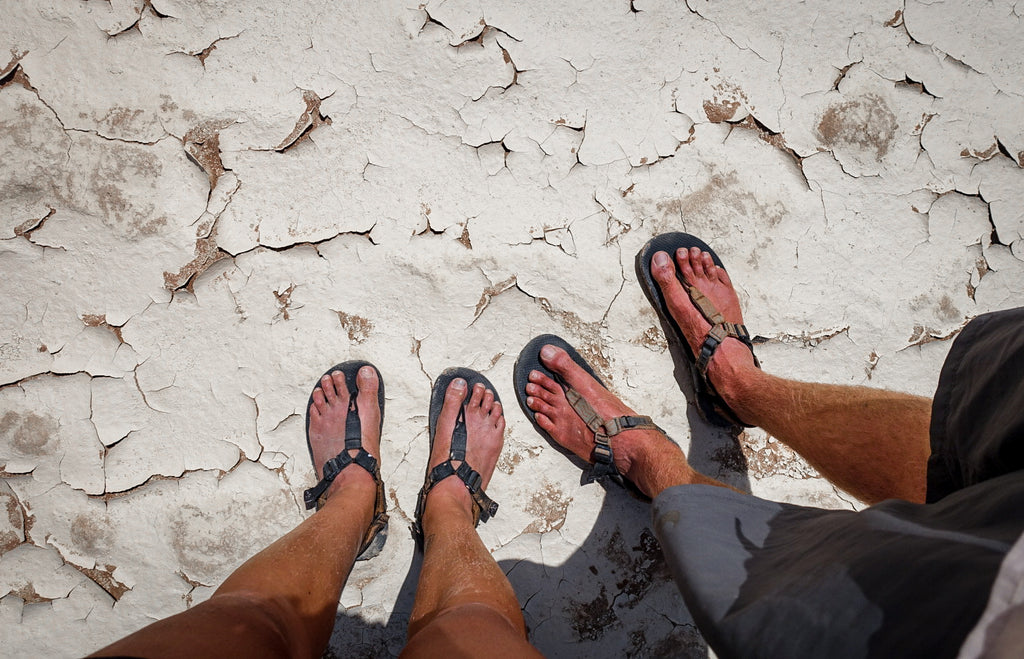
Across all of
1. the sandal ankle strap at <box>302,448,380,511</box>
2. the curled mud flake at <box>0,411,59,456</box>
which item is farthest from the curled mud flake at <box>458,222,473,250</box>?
the curled mud flake at <box>0,411,59,456</box>

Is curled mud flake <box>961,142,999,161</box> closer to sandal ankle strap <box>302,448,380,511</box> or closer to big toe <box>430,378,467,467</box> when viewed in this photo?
big toe <box>430,378,467,467</box>

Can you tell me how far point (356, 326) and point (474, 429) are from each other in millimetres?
488

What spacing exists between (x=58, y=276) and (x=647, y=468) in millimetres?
1822

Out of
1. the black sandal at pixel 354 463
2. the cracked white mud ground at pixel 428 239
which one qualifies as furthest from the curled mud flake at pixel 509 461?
the black sandal at pixel 354 463

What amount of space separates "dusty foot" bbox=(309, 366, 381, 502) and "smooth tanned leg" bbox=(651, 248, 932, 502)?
0.97 m

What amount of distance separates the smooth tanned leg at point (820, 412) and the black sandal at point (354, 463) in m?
1.01

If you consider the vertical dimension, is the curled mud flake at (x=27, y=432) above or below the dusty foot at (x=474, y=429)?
below

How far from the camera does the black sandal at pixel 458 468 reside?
160 centimetres

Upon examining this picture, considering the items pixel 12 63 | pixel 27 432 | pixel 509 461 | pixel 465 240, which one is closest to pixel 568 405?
pixel 509 461

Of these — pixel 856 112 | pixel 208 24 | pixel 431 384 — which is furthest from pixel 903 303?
pixel 208 24

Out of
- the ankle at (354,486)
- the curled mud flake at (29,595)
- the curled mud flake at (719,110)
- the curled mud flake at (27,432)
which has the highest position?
the curled mud flake at (719,110)

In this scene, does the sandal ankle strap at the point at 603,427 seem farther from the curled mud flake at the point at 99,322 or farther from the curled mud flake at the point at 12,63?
the curled mud flake at the point at 12,63

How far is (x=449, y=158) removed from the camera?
5.58 feet

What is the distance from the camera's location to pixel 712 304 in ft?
5.49
